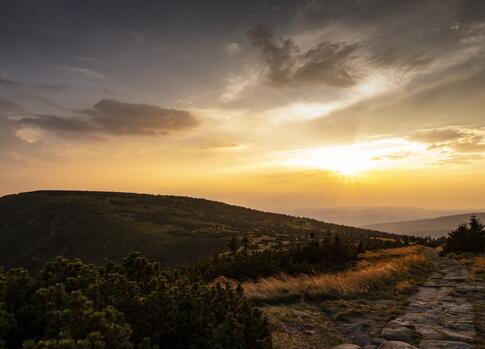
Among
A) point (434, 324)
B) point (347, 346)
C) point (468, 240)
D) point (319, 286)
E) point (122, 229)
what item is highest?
point (468, 240)

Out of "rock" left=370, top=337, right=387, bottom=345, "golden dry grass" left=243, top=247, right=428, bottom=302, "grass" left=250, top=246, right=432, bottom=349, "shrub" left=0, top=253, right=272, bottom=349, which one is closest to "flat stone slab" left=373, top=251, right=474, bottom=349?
"rock" left=370, top=337, right=387, bottom=345

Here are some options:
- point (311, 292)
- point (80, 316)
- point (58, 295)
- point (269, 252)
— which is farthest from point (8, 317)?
point (269, 252)

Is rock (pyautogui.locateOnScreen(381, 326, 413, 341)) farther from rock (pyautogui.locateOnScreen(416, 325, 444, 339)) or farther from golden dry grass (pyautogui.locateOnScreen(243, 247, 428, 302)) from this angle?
golden dry grass (pyautogui.locateOnScreen(243, 247, 428, 302))

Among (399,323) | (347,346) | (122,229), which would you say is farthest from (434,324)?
(122,229)

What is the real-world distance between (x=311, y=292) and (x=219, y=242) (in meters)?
88.9

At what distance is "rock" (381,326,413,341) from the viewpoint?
28.7 ft

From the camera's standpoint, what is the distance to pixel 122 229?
12850 centimetres

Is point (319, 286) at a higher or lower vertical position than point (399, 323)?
higher

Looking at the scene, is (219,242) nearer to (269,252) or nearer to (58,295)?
(269,252)

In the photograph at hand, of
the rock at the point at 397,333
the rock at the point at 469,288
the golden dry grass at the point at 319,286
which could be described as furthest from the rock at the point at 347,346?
the rock at the point at 469,288

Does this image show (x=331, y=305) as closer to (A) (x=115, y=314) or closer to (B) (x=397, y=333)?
(B) (x=397, y=333)

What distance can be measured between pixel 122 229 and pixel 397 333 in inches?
5077

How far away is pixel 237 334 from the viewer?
5.83 metres

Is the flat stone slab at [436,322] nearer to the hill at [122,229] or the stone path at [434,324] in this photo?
the stone path at [434,324]
